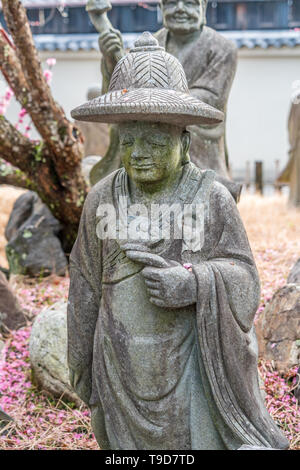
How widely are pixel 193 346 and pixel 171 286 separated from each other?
292mm

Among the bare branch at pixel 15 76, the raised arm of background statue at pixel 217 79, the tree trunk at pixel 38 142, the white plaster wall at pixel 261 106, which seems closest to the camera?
the raised arm of background statue at pixel 217 79

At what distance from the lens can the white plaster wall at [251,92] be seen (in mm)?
12750

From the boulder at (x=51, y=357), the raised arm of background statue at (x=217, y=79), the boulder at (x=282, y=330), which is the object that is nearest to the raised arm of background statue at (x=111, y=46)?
the raised arm of background statue at (x=217, y=79)

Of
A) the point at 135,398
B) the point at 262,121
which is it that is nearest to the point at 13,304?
the point at 135,398

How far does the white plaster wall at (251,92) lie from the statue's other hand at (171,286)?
10.8 m

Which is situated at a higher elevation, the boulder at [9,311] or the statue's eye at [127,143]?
the statue's eye at [127,143]

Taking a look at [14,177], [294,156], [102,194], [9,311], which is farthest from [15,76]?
[294,156]

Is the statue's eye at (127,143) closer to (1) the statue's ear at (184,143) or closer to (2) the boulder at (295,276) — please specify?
(1) the statue's ear at (184,143)

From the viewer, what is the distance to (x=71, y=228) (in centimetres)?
643

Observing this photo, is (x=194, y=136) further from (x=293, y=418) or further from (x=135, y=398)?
(x=135, y=398)

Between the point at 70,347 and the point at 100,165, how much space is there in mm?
2801

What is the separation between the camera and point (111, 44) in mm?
4449

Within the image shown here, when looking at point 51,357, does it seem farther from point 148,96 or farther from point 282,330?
point 148,96

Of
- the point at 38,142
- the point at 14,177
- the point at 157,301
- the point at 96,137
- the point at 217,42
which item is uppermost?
the point at 217,42
